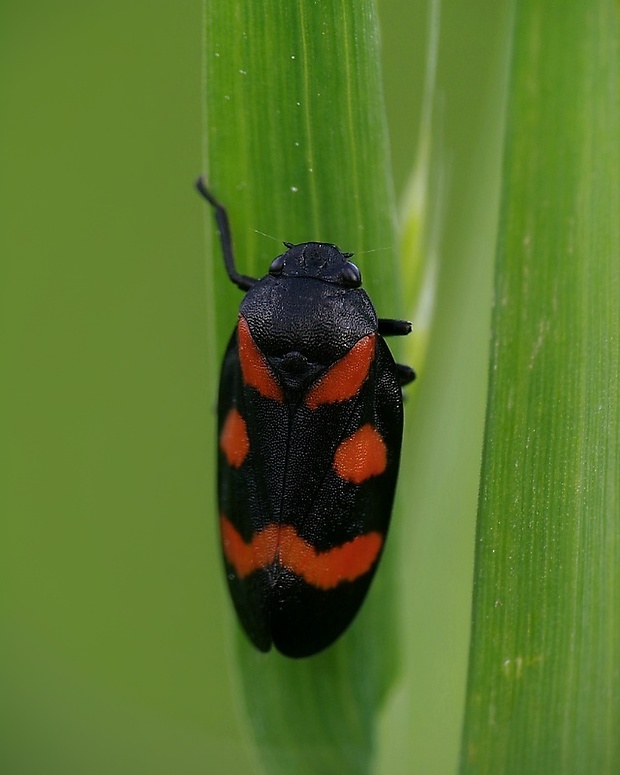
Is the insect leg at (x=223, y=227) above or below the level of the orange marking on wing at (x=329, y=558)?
above

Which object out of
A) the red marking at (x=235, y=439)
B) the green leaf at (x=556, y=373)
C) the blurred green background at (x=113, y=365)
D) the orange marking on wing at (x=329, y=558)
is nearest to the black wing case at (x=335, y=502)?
the orange marking on wing at (x=329, y=558)

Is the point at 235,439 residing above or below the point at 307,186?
below

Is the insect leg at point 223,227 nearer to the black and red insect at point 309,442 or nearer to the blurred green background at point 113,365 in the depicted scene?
the black and red insect at point 309,442

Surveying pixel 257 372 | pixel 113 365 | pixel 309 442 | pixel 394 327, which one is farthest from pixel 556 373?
pixel 113 365

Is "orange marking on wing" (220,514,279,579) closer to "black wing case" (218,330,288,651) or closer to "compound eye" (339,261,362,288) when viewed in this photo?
"black wing case" (218,330,288,651)

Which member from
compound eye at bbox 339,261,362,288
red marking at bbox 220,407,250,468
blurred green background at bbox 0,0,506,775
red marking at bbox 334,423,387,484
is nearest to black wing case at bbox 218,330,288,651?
red marking at bbox 220,407,250,468

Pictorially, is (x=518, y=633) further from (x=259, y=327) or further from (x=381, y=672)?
(x=259, y=327)

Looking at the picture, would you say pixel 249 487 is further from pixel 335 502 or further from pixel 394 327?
pixel 394 327
